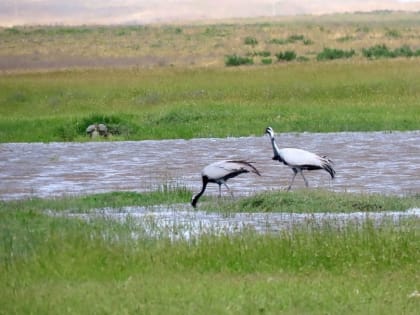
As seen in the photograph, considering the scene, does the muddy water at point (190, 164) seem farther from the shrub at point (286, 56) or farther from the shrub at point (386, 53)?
the shrub at point (286, 56)

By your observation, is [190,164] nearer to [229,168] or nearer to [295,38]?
[229,168]

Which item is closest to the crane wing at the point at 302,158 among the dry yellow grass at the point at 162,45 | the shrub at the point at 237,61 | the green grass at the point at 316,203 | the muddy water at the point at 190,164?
the green grass at the point at 316,203

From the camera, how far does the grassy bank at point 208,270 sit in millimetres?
8297

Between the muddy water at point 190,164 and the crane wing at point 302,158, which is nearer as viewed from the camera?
the crane wing at point 302,158

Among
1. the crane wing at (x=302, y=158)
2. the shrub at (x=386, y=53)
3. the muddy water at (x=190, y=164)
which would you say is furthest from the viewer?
the shrub at (x=386, y=53)

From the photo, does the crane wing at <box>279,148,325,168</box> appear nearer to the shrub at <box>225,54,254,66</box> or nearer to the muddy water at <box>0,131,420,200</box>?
the muddy water at <box>0,131,420,200</box>

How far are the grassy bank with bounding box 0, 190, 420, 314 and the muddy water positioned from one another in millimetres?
5207

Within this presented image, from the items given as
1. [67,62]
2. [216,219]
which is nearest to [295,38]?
[67,62]

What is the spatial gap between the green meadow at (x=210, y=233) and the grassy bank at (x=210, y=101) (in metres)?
0.06

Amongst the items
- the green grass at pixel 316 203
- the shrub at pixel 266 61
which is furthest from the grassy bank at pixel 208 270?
the shrub at pixel 266 61

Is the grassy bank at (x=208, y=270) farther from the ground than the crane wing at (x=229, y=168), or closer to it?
farther from the ground

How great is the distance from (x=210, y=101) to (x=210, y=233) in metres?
19.2

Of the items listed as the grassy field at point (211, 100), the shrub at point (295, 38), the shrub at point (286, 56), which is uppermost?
the grassy field at point (211, 100)

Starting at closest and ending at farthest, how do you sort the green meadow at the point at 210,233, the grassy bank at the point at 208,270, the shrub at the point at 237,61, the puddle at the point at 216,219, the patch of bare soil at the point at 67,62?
the grassy bank at the point at 208,270 → the green meadow at the point at 210,233 → the puddle at the point at 216,219 → the shrub at the point at 237,61 → the patch of bare soil at the point at 67,62
